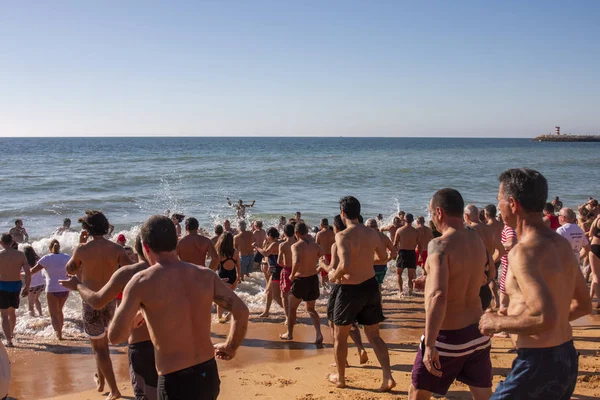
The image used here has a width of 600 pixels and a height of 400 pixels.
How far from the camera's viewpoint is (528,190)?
2.85 m

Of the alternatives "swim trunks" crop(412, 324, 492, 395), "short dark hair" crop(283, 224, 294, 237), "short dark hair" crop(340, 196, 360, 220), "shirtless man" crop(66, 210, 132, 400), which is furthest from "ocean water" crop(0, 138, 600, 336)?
"swim trunks" crop(412, 324, 492, 395)

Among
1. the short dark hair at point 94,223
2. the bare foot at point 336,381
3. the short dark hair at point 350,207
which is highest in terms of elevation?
the short dark hair at point 350,207

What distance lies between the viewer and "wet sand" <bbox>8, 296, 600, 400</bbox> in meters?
5.71

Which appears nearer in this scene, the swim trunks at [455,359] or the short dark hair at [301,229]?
the swim trunks at [455,359]

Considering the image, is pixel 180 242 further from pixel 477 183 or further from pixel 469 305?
pixel 477 183

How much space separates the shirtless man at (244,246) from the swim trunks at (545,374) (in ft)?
29.5

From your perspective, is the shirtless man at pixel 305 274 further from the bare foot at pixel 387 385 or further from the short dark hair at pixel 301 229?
the bare foot at pixel 387 385

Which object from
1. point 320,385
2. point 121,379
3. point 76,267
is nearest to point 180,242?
point 121,379

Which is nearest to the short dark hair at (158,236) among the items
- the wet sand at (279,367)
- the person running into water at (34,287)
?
the wet sand at (279,367)

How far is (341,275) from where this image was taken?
5531mm

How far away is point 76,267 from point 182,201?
2382cm

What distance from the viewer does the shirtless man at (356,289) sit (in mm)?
5523

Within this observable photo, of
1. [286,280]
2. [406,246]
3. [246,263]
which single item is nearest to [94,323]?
[286,280]

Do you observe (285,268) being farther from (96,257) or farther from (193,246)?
(96,257)
